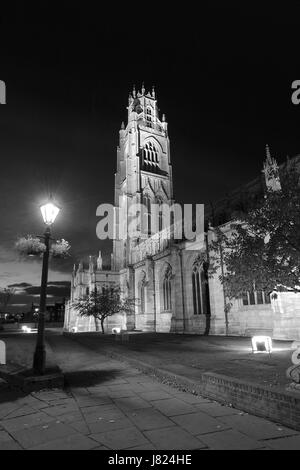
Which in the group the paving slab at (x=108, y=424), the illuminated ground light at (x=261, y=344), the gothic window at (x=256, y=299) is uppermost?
the gothic window at (x=256, y=299)

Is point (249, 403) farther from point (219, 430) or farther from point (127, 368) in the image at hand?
point (127, 368)

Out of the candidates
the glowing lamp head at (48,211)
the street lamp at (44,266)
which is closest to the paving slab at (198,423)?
the street lamp at (44,266)

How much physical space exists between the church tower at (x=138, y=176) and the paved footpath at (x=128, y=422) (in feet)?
143

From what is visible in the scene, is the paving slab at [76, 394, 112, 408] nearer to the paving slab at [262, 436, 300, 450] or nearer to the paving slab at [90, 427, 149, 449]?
the paving slab at [90, 427, 149, 449]

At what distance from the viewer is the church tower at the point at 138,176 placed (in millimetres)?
52531

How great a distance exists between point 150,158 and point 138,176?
23.2ft

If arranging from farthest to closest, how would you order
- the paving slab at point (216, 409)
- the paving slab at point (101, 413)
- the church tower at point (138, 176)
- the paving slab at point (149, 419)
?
the church tower at point (138, 176)
the paving slab at point (216, 409)
the paving slab at point (101, 413)
the paving slab at point (149, 419)

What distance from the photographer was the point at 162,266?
3803 cm

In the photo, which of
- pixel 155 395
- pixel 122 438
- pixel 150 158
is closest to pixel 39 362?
pixel 155 395

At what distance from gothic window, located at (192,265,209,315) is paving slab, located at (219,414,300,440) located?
24.5 metres

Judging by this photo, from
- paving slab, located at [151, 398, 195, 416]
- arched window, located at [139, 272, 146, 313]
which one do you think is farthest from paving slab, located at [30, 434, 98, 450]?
arched window, located at [139, 272, 146, 313]

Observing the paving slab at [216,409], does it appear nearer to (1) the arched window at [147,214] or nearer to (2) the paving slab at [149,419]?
(2) the paving slab at [149,419]

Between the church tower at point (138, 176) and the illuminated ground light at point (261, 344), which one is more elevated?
the church tower at point (138, 176)
